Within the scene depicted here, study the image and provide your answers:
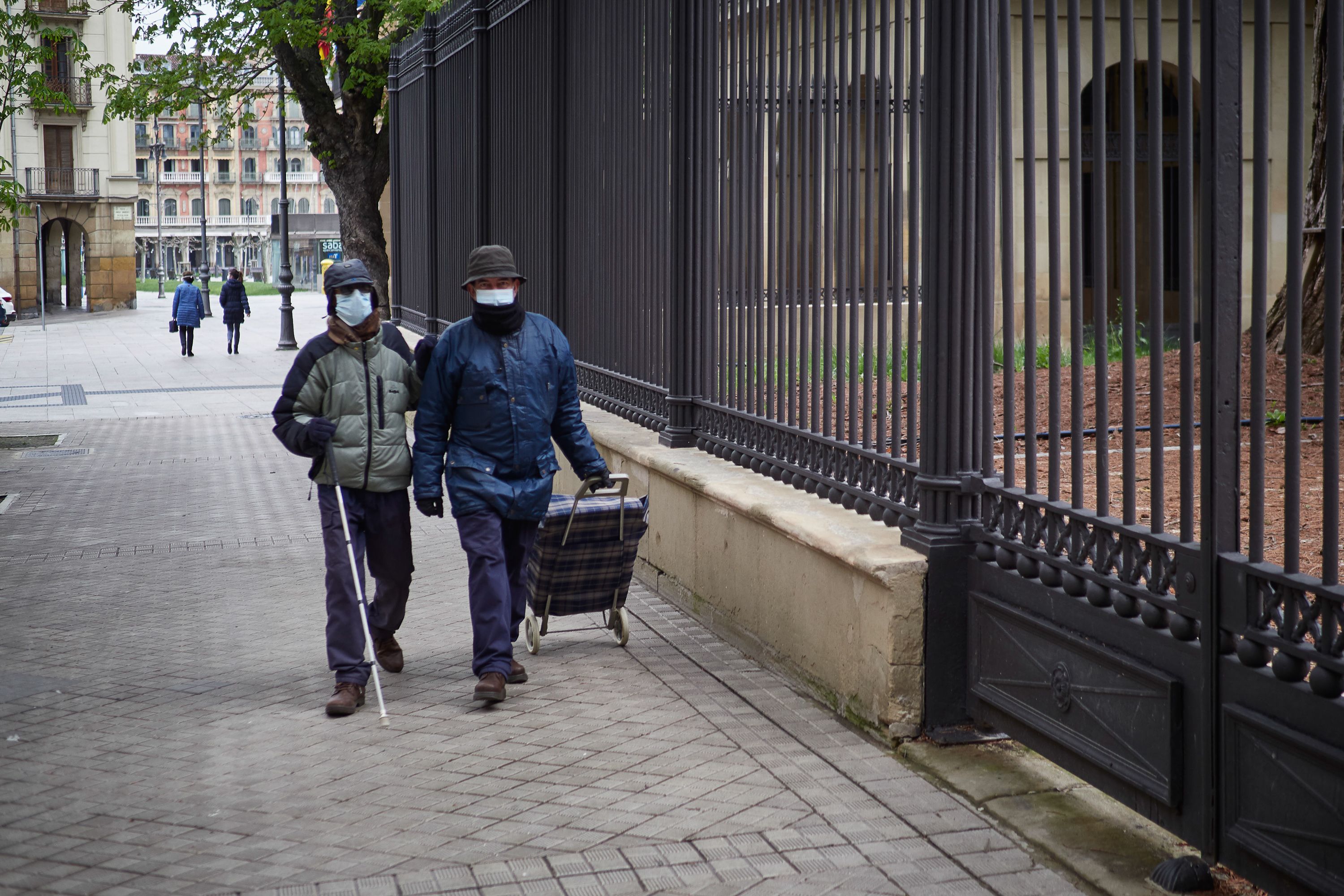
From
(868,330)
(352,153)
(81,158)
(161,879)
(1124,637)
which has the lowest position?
(161,879)

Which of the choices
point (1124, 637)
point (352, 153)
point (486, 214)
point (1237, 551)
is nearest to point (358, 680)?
point (1124, 637)

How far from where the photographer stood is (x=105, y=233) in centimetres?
5859

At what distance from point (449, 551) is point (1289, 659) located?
689cm

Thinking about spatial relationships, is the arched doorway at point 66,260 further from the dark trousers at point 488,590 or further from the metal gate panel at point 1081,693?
the metal gate panel at point 1081,693

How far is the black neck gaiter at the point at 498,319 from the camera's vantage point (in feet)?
21.3

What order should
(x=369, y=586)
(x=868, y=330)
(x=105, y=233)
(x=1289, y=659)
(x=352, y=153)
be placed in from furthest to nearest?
(x=105, y=233), (x=352, y=153), (x=369, y=586), (x=868, y=330), (x=1289, y=659)

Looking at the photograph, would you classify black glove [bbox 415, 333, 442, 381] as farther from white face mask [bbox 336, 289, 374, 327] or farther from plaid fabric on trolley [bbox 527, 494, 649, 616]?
plaid fabric on trolley [bbox 527, 494, 649, 616]

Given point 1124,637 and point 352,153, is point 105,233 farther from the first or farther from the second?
point 1124,637

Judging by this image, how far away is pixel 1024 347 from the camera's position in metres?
5.67

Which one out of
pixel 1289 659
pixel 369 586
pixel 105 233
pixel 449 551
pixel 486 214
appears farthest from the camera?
pixel 105 233

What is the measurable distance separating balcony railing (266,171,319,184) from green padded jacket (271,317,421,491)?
382 ft

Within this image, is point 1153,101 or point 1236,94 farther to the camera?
point 1153,101

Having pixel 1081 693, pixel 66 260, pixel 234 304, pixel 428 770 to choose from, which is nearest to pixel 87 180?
pixel 66 260

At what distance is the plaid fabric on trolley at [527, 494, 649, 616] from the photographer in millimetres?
6996
